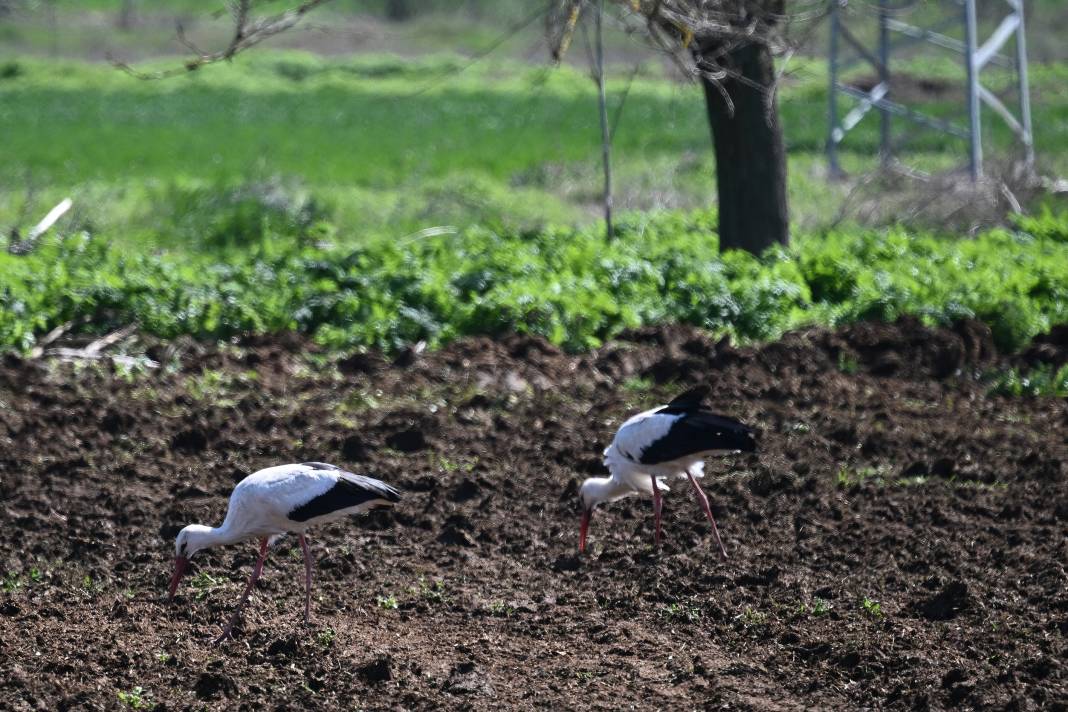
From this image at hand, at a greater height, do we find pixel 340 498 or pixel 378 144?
pixel 340 498

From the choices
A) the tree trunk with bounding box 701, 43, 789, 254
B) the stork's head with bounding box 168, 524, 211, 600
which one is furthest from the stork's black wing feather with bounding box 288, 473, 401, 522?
the tree trunk with bounding box 701, 43, 789, 254

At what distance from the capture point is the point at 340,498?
689cm

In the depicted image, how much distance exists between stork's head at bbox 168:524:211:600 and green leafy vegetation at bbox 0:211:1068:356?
4093mm

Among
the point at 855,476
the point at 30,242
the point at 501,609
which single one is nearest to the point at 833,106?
the point at 30,242

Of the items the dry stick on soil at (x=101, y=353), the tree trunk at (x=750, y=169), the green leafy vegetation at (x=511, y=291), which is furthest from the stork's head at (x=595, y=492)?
the tree trunk at (x=750, y=169)

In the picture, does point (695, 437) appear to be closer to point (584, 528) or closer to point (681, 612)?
point (584, 528)

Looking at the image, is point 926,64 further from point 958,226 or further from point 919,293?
point 919,293

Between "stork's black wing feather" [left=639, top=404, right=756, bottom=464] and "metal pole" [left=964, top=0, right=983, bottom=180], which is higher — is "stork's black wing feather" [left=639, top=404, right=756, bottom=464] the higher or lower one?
the lower one

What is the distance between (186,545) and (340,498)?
81cm

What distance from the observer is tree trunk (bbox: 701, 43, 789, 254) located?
14008 millimetres

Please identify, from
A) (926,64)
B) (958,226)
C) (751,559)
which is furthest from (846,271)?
(926,64)

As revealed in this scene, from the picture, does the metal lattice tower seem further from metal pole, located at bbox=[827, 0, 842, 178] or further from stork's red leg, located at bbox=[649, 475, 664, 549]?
stork's red leg, located at bbox=[649, 475, 664, 549]

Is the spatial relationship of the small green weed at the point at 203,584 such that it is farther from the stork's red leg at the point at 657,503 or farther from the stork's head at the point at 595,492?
the stork's red leg at the point at 657,503

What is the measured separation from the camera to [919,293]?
1242 centimetres
